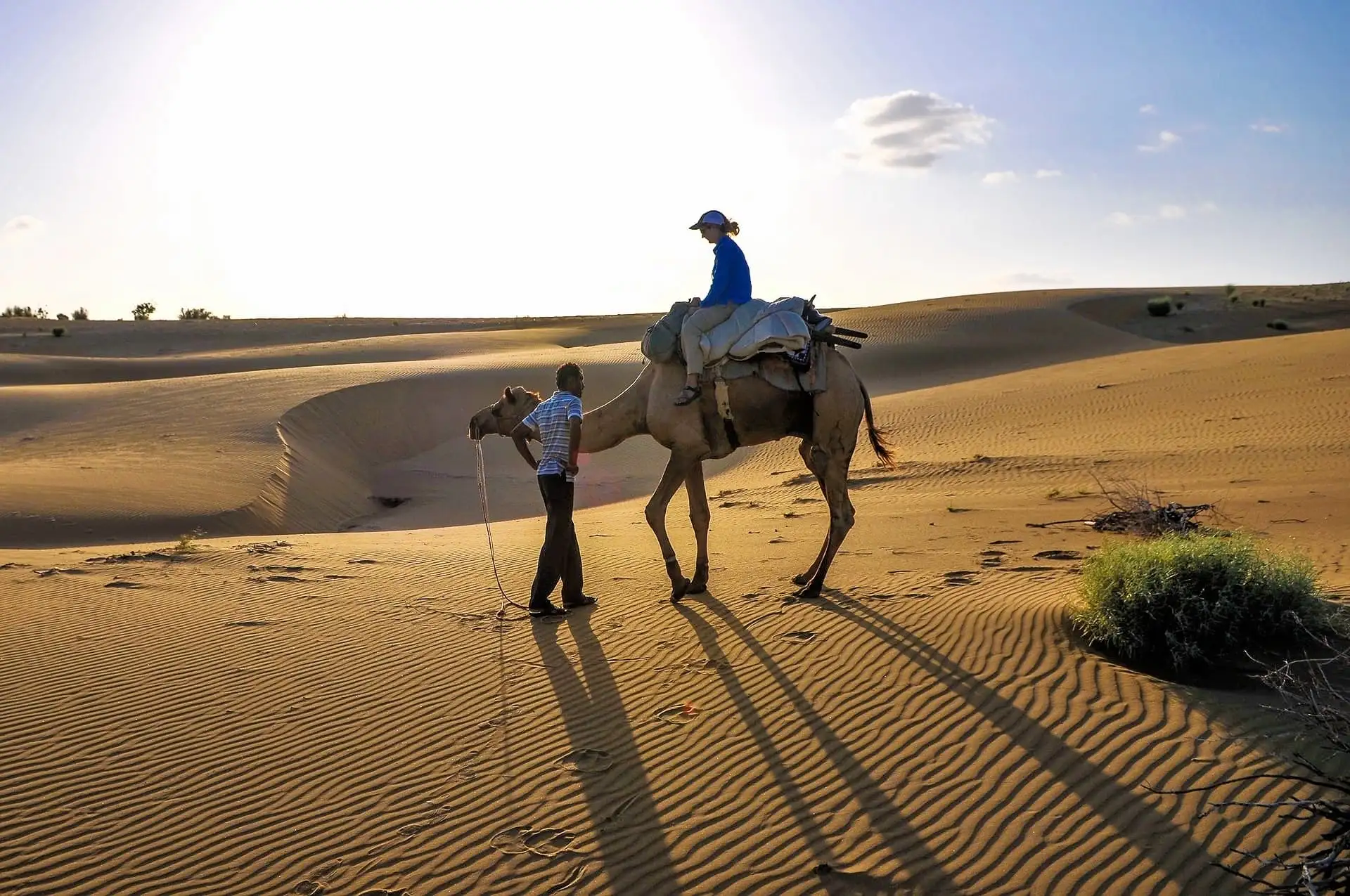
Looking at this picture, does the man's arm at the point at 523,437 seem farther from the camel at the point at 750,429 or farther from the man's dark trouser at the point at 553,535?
the camel at the point at 750,429

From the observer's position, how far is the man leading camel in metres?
9.12

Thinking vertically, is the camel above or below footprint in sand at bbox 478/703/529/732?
above

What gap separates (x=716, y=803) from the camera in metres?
5.58

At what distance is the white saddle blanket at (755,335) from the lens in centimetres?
918

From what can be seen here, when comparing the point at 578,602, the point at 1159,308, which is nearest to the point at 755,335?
the point at 578,602

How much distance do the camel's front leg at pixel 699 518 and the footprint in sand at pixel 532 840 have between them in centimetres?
443

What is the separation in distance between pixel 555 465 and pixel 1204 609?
5236 millimetres

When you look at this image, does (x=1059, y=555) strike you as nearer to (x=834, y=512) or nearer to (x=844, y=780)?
(x=834, y=512)

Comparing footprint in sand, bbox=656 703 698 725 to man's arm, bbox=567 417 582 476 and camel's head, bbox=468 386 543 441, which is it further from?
camel's head, bbox=468 386 543 441

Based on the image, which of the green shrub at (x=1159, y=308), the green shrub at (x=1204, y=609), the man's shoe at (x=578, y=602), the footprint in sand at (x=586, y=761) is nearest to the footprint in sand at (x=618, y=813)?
the footprint in sand at (x=586, y=761)

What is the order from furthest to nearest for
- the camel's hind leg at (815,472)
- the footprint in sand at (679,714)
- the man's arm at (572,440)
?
1. the camel's hind leg at (815,472)
2. the man's arm at (572,440)
3. the footprint in sand at (679,714)

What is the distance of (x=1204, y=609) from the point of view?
668 centimetres

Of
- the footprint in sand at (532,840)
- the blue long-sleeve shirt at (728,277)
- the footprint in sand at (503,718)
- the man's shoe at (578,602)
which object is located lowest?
the footprint in sand at (532,840)

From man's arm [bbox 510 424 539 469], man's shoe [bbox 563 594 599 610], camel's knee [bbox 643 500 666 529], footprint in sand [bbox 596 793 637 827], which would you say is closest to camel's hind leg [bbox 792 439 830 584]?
camel's knee [bbox 643 500 666 529]
